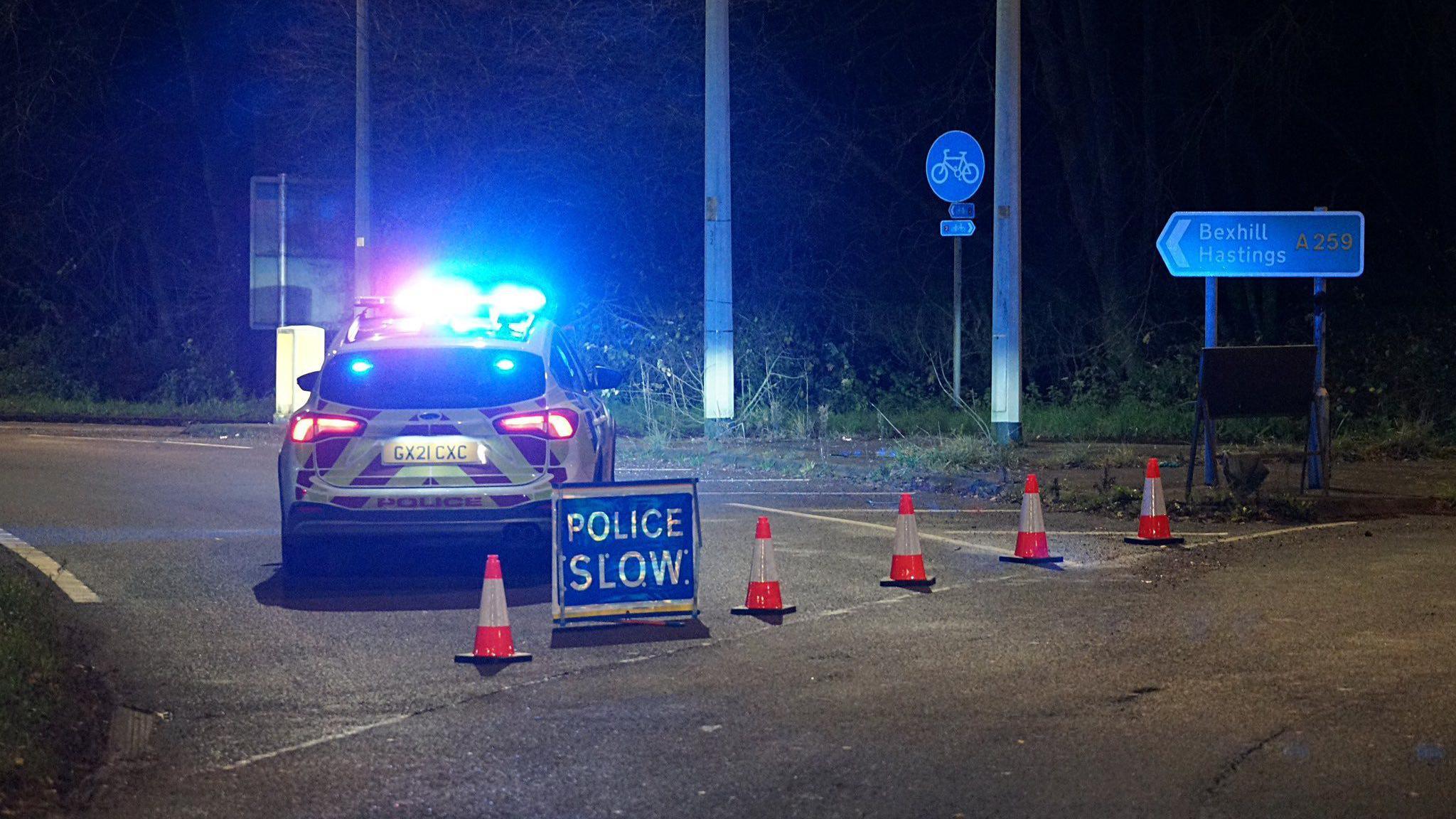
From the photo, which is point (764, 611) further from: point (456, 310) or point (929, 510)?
point (929, 510)

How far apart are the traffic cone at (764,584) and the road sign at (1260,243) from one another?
6.94m

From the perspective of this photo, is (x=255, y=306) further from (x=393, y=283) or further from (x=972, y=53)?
(x=972, y=53)

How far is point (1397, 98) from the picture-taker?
26.8 metres

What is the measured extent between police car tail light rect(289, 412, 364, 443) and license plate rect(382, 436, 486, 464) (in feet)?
0.79

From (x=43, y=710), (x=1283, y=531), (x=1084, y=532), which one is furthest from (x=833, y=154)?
(x=43, y=710)

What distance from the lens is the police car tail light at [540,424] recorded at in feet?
33.8

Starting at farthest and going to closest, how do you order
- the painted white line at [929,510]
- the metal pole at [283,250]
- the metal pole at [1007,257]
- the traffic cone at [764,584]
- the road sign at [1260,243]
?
1. the metal pole at [283,250]
2. the metal pole at [1007,257]
3. the road sign at [1260,243]
4. the painted white line at [929,510]
5. the traffic cone at [764,584]

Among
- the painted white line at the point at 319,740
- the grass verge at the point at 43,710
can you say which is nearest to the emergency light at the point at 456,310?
the grass verge at the point at 43,710

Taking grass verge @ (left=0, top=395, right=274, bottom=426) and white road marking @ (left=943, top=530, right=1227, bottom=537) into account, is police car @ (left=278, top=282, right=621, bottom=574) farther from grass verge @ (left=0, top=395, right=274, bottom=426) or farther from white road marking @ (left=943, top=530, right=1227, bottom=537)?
grass verge @ (left=0, top=395, right=274, bottom=426)

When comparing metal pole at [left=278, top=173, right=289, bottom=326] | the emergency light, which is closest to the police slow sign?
the emergency light

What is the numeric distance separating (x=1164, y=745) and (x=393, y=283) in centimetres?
Answer: 2014

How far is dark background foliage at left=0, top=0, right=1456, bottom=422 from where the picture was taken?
24594 millimetres

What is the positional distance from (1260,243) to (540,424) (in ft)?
25.0

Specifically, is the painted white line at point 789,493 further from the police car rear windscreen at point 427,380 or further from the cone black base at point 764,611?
the cone black base at point 764,611
